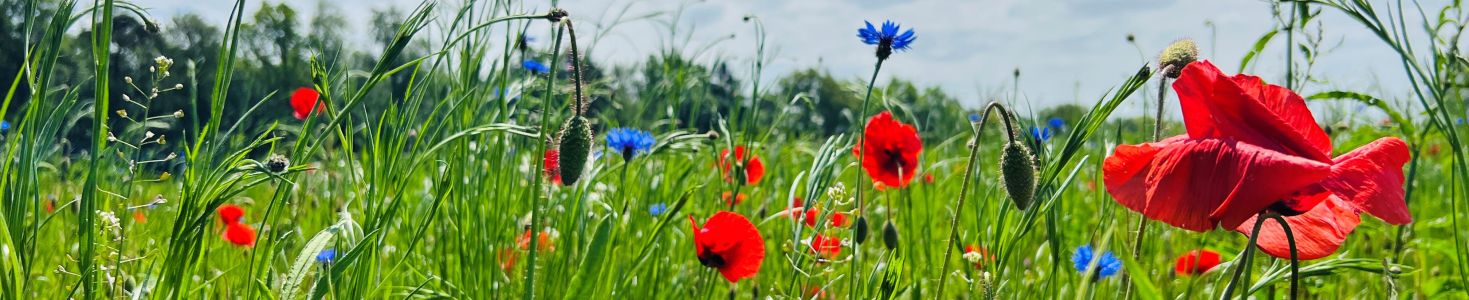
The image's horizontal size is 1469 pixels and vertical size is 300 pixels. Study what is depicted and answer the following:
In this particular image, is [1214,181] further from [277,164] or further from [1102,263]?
[277,164]

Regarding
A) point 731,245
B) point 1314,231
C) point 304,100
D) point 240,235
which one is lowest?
point 240,235

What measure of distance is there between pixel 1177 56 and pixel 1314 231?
245 millimetres

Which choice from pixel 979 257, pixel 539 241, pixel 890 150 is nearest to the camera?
pixel 979 257

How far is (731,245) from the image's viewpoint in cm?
155

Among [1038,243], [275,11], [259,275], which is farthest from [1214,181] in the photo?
[275,11]

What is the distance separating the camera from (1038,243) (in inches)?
99.0

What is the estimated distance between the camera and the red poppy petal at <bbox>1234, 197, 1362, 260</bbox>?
970 millimetres

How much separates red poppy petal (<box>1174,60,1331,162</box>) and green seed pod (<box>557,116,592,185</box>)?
0.60 metres

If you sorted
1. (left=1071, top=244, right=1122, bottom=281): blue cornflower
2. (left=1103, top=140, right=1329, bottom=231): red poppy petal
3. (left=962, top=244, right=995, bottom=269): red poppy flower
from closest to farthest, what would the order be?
(left=1103, top=140, right=1329, bottom=231): red poppy petal < (left=962, top=244, right=995, bottom=269): red poppy flower < (left=1071, top=244, right=1122, bottom=281): blue cornflower

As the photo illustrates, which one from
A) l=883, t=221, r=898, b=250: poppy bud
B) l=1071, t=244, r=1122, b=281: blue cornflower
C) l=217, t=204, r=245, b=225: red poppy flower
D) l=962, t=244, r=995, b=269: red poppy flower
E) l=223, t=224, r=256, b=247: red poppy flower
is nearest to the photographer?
l=962, t=244, r=995, b=269: red poppy flower

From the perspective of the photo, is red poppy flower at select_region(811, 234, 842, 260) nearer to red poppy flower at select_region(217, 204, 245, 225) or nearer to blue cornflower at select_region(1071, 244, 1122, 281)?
blue cornflower at select_region(1071, 244, 1122, 281)

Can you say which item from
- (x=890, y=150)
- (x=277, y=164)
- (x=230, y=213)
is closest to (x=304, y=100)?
(x=230, y=213)

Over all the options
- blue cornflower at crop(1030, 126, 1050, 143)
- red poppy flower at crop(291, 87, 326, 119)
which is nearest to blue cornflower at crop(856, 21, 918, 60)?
blue cornflower at crop(1030, 126, 1050, 143)

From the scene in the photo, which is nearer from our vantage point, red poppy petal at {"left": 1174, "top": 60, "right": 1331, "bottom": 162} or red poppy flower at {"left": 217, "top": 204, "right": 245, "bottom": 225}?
red poppy petal at {"left": 1174, "top": 60, "right": 1331, "bottom": 162}
